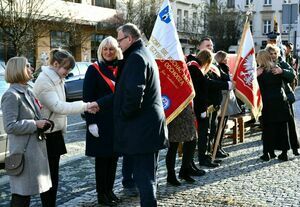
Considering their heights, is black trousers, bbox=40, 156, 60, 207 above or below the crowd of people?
below

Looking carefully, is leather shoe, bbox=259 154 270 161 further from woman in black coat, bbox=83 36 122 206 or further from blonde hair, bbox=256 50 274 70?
woman in black coat, bbox=83 36 122 206

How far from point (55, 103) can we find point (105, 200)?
1.45 meters

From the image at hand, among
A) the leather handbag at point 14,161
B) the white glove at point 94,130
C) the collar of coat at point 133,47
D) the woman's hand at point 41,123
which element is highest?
the collar of coat at point 133,47

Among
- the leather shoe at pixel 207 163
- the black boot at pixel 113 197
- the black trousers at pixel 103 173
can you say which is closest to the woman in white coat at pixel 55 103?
the black trousers at pixel 103 173

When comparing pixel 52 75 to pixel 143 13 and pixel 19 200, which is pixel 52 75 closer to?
pixel 19 200

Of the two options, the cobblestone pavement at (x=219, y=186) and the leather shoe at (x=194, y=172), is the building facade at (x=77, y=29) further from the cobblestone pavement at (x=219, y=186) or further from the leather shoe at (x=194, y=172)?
the leather shoe at (x=194, y=172)

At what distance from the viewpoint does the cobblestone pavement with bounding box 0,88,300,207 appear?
5609 mm

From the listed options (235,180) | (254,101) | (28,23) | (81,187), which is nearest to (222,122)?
(254,101)

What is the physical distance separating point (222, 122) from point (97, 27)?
29.7m

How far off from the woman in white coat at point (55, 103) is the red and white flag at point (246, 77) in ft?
11.8

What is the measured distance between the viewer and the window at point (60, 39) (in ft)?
100

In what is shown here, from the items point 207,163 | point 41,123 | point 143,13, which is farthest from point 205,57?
point 143,13

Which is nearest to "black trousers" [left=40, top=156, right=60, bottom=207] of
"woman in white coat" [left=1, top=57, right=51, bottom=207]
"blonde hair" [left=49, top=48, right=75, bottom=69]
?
"woman in white coat" [left=1, top=57, right=51, bottom=207]

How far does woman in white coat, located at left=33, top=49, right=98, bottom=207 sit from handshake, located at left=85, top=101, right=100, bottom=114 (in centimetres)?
4
